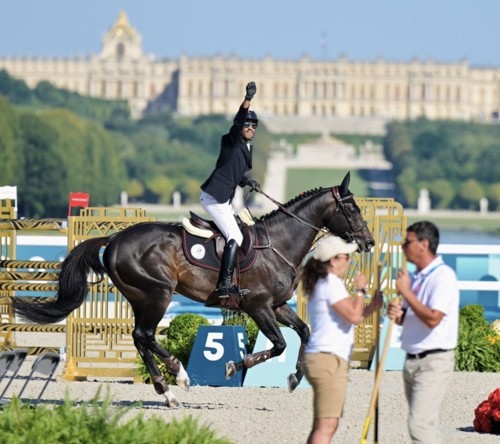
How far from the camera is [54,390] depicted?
9.88 metres

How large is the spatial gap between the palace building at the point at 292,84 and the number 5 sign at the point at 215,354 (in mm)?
120476

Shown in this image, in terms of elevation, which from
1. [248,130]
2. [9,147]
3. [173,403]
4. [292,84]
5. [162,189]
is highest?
[292,84]

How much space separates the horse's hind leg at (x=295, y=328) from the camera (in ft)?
30.4

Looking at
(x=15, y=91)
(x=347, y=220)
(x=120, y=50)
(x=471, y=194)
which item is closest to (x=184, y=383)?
(x=347, y=220)

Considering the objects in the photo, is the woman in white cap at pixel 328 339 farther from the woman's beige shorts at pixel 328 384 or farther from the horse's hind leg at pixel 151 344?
the horse's hind leg at pixel 151 344

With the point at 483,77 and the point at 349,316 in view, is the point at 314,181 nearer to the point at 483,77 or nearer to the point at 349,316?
the point at 483,77

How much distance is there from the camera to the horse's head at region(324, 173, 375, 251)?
9461 millimetres

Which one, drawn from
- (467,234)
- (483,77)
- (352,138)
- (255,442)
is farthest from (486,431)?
(483,77)

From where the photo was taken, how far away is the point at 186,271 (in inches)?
369

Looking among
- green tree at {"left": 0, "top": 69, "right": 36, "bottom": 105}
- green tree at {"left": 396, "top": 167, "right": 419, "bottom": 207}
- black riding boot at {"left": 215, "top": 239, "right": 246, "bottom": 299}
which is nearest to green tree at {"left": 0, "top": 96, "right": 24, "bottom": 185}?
green tree at {"left": 396, "top": 167, "right": 419, "bottom": 207}

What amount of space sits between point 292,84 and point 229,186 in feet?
411

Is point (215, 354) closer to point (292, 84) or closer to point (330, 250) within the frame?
point (330, 250)

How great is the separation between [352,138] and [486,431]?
10638 centimetres

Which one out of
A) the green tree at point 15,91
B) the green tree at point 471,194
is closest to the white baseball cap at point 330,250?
the green tree at point 471,194
